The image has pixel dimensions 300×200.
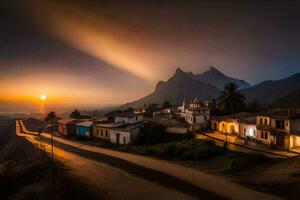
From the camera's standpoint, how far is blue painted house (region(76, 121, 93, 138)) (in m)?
57.1

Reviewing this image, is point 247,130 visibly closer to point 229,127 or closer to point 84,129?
point 229,127

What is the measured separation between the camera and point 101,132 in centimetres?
5481

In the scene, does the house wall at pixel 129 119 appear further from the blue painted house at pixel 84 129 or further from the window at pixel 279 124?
the window at pixel 279 124

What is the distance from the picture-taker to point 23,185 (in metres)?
33.7

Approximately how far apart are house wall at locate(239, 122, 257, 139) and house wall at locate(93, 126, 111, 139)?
25344 mm

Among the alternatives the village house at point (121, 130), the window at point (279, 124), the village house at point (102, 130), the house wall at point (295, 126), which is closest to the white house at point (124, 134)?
the village house at point (121, 130)

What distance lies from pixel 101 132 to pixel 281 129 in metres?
34.5

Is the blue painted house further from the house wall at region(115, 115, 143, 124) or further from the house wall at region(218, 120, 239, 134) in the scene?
the house wall at region(218, 120, 239, 134)

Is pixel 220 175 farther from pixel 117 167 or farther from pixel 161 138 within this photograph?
pixel 161 138

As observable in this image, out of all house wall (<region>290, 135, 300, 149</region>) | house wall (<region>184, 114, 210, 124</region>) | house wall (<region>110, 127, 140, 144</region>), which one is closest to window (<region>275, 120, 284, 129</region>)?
house wall (<region>290, 135, 300, 149</region>)

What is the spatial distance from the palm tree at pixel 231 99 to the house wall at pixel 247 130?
14769 mm

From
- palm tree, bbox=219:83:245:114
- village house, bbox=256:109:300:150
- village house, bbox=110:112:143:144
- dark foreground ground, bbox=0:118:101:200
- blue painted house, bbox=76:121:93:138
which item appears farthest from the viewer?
palm tree, bbox=219:83:245:114

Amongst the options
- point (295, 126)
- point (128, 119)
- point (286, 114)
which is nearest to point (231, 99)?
point (286, 114)

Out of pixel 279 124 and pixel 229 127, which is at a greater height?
pixel 279 124
